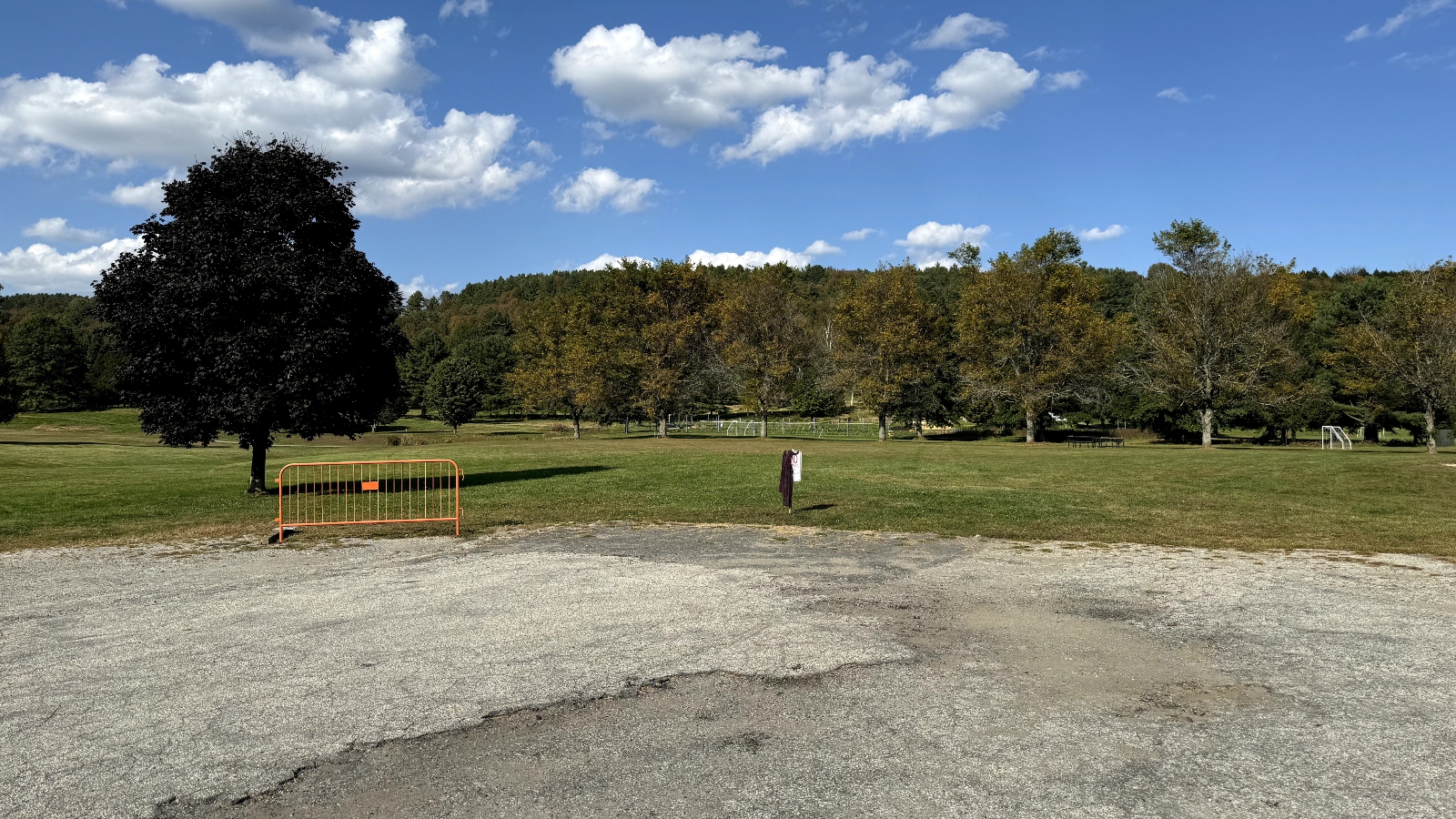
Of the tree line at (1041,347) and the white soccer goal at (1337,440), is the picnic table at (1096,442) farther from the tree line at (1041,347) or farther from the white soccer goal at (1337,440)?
the white soccer goal at (1337,440)

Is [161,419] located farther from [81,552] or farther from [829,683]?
[829,683]

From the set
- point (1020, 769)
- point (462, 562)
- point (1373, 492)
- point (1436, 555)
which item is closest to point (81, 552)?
point (462, 562)

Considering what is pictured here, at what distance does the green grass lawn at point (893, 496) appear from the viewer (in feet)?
50.9

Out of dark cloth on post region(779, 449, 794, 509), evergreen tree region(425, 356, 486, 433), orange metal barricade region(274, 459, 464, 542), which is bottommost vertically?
orange metal barricade region(274, 459, 464, 542)

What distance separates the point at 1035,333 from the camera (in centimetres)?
5353

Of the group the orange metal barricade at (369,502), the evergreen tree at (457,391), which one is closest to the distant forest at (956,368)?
the evergreen tree at (457,391)

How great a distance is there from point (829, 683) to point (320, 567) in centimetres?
841

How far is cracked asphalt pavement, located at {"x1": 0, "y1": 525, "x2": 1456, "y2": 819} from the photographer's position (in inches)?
187

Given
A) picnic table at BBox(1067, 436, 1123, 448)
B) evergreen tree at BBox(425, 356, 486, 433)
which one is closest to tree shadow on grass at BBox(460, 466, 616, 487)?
picnic table at BBox(1067, 436, 1123, 448)

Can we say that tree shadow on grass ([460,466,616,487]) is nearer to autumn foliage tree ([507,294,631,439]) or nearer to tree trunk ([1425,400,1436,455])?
autumn foliage tree ([507,294,631,439])

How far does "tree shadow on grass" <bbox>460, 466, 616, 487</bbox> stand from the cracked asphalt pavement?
48.8ft

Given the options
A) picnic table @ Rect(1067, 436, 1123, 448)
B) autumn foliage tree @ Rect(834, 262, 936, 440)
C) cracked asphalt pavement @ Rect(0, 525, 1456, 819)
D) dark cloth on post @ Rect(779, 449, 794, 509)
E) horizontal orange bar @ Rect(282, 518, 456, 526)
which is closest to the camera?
cracked asphalt pavement @ Rect(0, 525, 1456, 819)

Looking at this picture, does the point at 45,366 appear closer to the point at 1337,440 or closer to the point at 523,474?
the point at 523,474

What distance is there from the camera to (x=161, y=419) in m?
21.5
